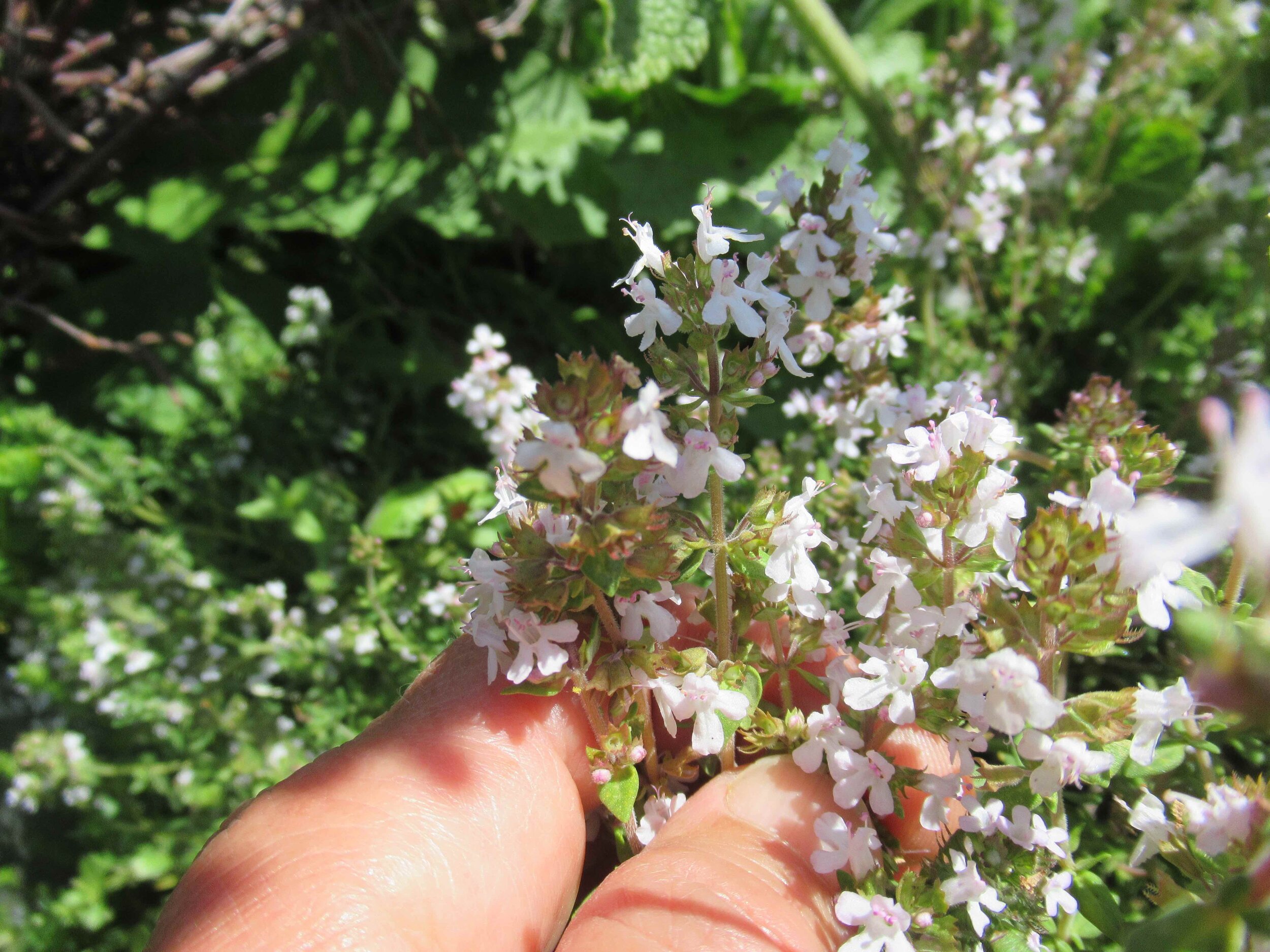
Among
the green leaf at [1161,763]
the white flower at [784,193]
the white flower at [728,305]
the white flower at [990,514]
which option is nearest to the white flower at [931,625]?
the white flower at [990,514]

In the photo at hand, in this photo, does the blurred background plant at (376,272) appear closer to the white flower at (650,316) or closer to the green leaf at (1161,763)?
the white flower at (650,316)

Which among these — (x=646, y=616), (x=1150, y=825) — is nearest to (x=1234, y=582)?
(x=1150, y=825)

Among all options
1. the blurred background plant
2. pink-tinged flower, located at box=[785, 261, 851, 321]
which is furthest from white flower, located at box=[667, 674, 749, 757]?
the blurred background plant

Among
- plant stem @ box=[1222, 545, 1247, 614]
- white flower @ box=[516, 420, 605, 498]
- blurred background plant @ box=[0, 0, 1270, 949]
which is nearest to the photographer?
white flower @ box=[516, 420, 605, 498]

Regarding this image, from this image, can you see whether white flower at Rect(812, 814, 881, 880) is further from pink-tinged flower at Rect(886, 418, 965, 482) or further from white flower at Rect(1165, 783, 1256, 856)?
pink-tinged flower at Rect(886, 418, 965, 482)

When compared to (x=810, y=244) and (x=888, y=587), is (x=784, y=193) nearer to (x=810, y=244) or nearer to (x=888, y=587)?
(x=810, y=244)

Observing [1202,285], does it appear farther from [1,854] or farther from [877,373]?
[1,854]
